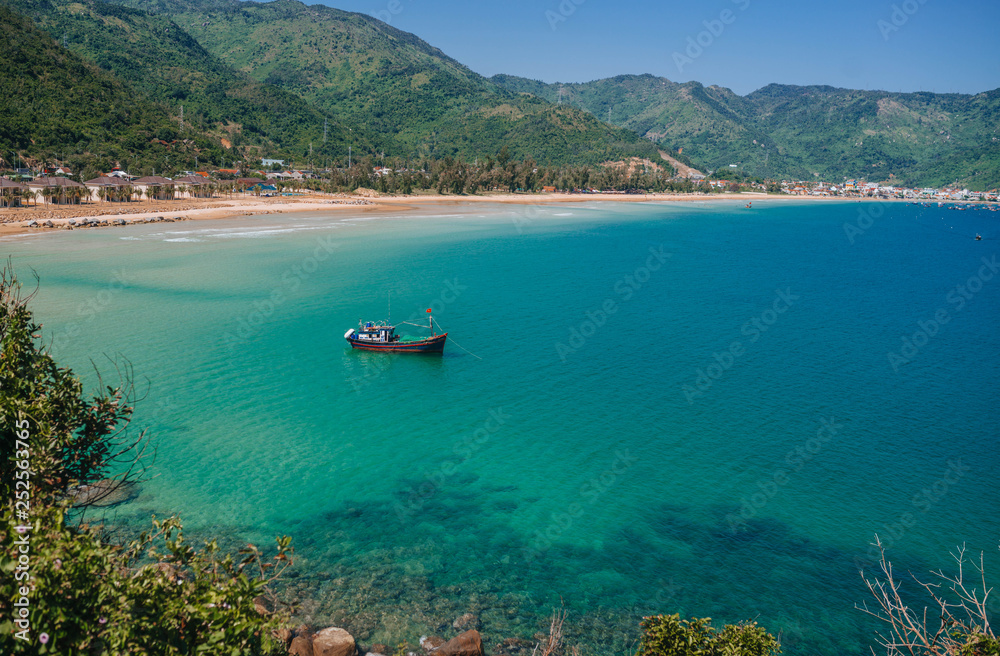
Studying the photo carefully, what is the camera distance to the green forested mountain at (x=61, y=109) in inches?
3861

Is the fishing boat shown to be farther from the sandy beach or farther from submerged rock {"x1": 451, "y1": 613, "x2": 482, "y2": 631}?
the sandy beach

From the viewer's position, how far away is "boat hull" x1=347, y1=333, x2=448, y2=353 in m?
33.7

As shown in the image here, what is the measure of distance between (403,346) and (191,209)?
73.7m

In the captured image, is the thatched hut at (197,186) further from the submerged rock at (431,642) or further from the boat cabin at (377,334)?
the submerged rock at (431,642)

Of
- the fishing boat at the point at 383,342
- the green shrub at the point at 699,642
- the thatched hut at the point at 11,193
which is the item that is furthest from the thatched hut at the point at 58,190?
the green shrub at the point at 699,642

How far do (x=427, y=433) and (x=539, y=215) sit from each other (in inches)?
3959

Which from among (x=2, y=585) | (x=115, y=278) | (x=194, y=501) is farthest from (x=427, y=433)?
(x=115, y=278)

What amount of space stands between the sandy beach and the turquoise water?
54.2 ft

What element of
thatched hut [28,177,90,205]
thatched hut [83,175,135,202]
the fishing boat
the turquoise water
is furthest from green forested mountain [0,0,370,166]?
the fishing boat

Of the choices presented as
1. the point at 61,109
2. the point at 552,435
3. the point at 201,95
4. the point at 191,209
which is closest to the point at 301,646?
the point at 552,435

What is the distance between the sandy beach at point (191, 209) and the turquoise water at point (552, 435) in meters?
16.5

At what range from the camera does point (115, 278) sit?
47938 mm

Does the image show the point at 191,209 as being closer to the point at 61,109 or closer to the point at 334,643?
the point at 61,109

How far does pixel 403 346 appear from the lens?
34.2m
